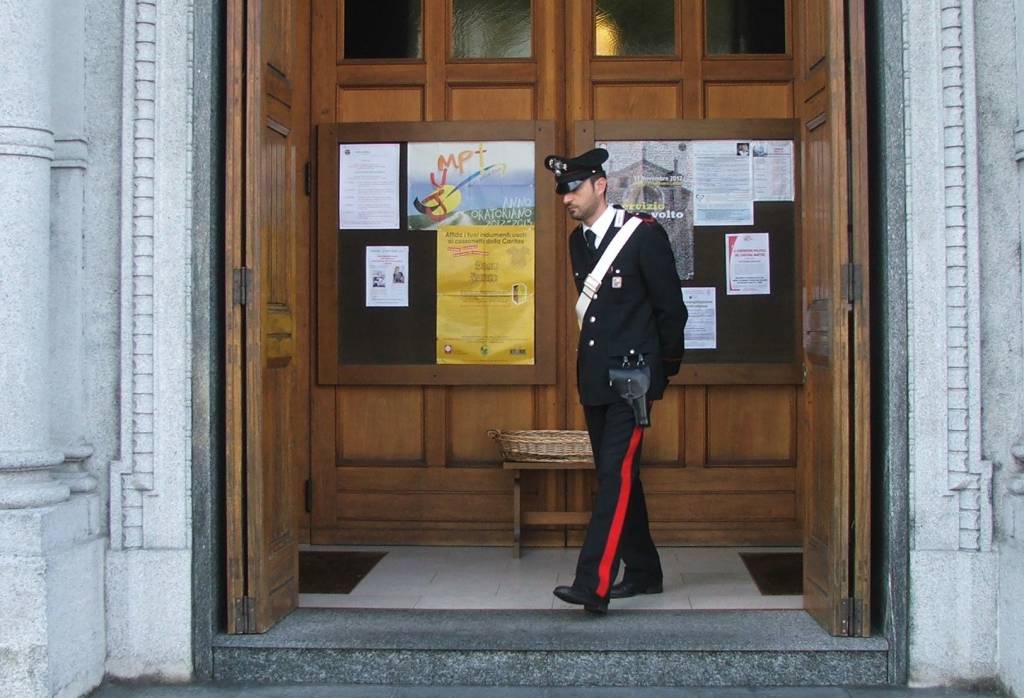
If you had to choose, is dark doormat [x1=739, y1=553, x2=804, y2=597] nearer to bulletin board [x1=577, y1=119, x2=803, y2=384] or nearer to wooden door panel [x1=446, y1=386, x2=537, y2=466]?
bulletin board [x1=577, y1=119, x2=803, y2=384]

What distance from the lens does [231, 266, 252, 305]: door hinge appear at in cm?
517

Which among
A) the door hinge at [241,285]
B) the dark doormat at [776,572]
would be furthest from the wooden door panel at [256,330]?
the dark doormat at [776,572]

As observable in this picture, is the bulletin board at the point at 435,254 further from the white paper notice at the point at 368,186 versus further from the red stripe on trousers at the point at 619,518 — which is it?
the red stripe on trousers at the point at 619,518

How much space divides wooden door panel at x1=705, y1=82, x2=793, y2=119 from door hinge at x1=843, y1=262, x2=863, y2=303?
213 cm

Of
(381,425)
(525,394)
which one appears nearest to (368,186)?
(381,425)

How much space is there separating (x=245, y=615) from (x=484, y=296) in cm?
245

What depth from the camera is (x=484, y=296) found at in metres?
7.00

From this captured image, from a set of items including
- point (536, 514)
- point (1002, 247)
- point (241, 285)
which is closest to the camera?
point (1002, 247)

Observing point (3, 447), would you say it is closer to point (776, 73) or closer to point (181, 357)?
point (181, 357)

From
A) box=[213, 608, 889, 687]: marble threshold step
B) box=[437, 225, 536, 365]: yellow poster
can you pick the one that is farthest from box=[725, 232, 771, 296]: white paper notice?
box=[213, 608, 889, 687]: marble threshold step

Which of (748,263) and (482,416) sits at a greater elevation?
(748,263)

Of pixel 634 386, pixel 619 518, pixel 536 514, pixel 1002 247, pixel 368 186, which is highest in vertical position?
pixel 368 186

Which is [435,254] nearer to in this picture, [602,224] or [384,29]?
[384,29]

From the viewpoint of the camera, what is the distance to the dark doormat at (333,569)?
6121 mm
